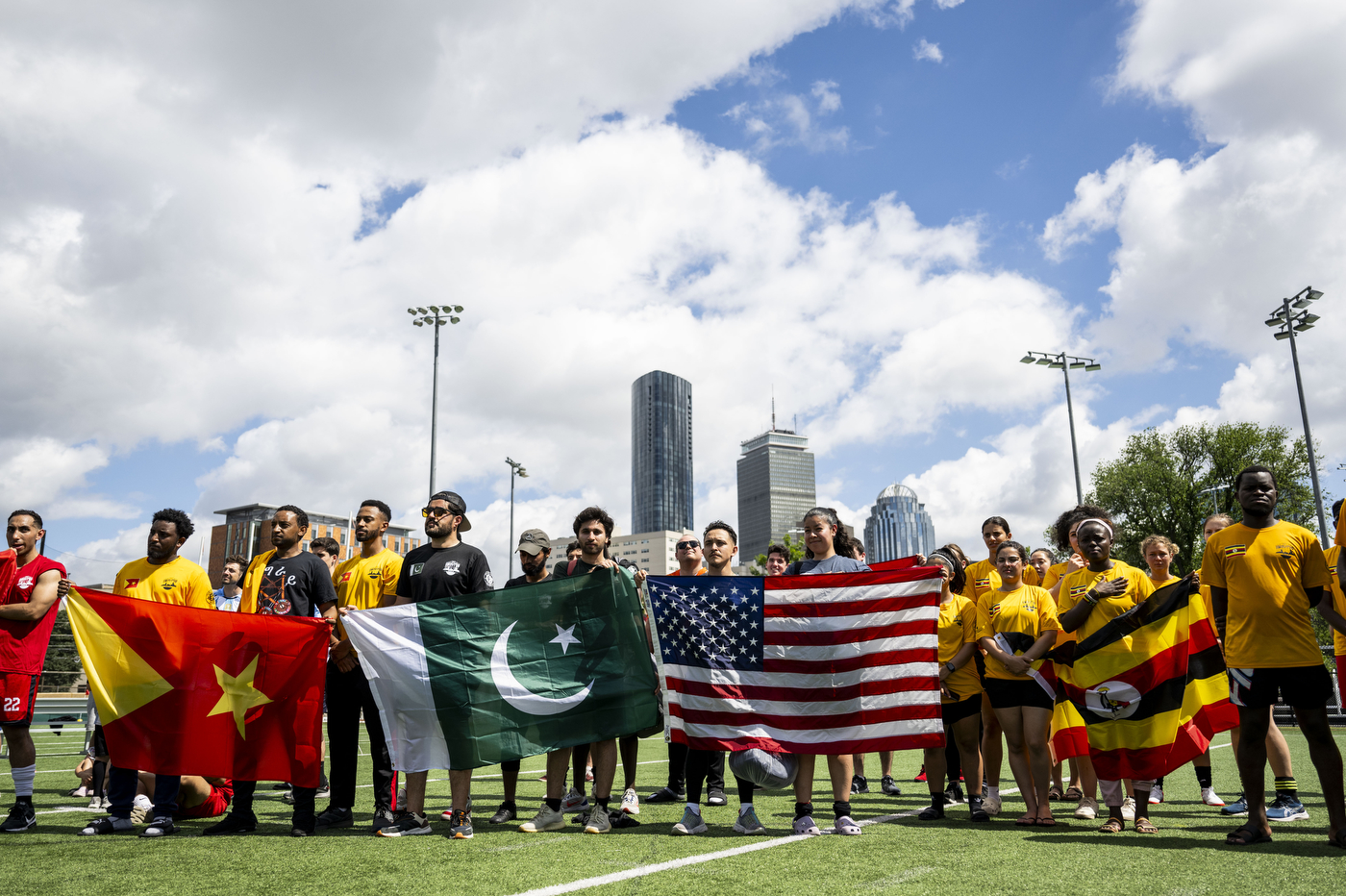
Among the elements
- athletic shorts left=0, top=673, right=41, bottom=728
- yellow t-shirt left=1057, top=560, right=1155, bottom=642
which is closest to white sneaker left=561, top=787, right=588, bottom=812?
athletic shorts left=0, top=673, right=41, bottom=728

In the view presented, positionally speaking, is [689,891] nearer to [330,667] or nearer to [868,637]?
[868,637]

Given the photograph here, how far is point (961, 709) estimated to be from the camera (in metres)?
6.82

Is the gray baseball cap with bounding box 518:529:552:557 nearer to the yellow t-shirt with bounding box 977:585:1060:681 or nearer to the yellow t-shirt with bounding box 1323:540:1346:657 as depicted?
the yellow t-shirt with bounding box 977:585:1060:681

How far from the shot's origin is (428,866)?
15.1 ft

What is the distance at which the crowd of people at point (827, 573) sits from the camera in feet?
17.2

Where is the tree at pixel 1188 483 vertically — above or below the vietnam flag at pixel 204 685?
above

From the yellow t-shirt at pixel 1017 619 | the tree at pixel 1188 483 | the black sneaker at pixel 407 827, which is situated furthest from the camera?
the tree at pixel 1188 483

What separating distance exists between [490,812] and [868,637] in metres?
3.46

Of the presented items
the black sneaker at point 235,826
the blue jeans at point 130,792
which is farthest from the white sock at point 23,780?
the black sneaker at point 235,826

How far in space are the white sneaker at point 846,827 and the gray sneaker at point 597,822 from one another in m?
1.52

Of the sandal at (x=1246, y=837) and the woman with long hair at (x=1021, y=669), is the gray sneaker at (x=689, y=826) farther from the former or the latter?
the sandal at (x=1246, y=837)

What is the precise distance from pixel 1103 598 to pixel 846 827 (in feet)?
7.52

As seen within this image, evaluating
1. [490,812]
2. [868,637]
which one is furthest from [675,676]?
[490,812]

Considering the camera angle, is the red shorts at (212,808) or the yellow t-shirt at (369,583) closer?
the red shorts at (212,808)
